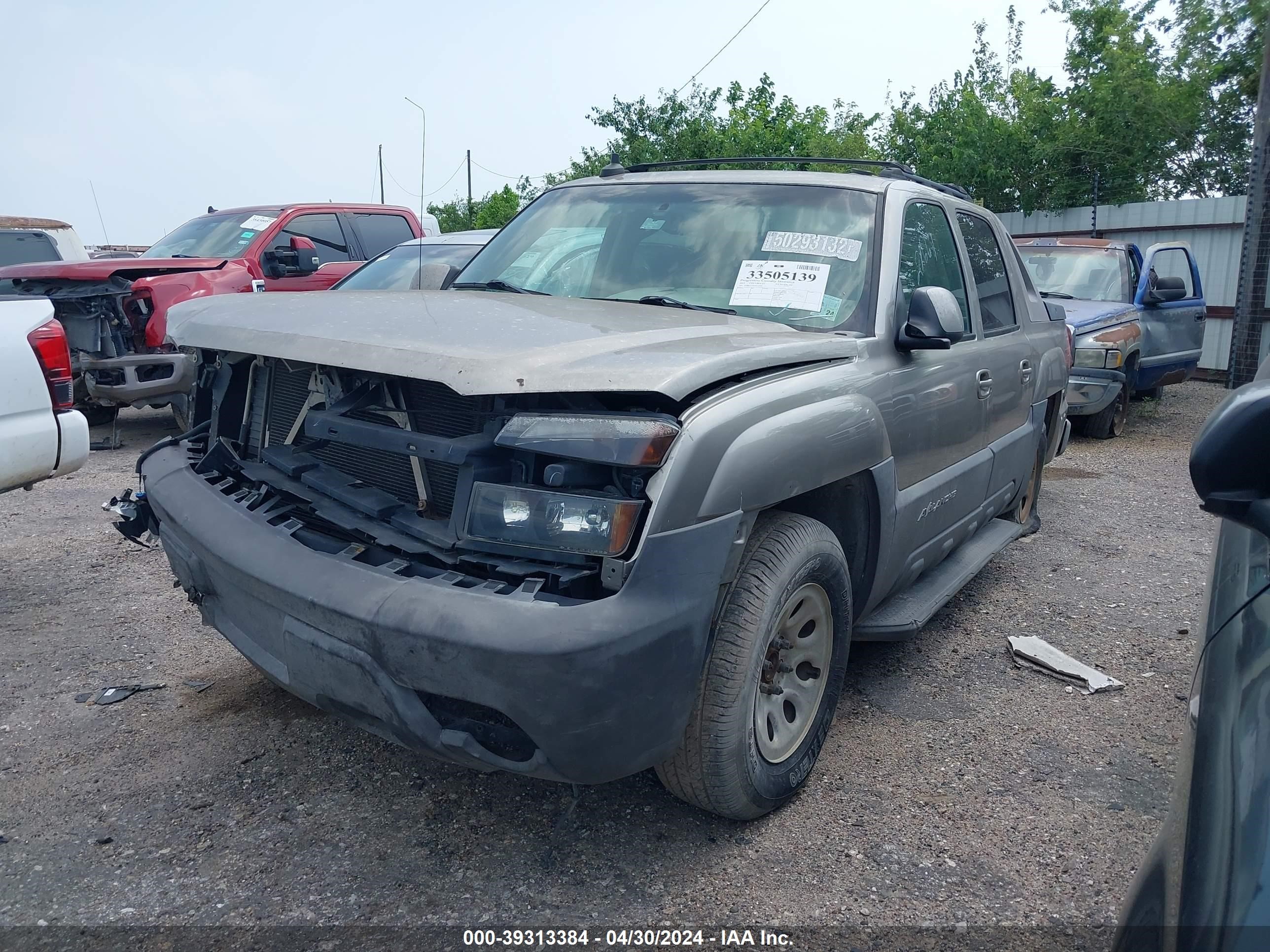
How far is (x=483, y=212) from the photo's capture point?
24781 mm

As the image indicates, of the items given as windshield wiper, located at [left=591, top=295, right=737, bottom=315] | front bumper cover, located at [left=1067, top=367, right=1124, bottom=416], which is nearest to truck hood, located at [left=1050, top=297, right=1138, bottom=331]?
front bumper cover, located at [left=1067, top=367, right=1124, bottom=416]

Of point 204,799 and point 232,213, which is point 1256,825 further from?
point 232,213

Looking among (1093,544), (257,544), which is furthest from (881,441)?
(1093,544)

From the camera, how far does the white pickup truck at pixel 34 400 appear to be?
431 cm

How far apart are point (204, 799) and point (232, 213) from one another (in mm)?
8071

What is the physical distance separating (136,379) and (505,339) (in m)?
6.35

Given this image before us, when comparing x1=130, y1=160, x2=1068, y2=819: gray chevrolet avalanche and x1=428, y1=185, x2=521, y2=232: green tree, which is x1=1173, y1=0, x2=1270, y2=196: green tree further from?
x1=130, y1=160, x2=1068, y2=819: gray chevrolet avalanche

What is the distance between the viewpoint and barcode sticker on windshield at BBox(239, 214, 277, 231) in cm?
931

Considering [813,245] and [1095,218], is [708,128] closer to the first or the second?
Result: [1095,218]

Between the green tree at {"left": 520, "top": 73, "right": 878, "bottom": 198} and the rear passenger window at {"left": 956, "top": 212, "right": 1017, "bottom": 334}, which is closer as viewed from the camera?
the rear passenger window at {"left": 956, "top": 212, "right": 1017, "bottom": 334}

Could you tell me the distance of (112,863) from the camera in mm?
2609

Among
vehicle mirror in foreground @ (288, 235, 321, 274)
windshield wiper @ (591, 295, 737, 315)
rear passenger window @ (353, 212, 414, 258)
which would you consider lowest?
windshield wiper @ (591, 295, 737, 315)

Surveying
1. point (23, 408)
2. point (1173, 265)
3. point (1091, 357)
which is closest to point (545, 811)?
point (23, 408)

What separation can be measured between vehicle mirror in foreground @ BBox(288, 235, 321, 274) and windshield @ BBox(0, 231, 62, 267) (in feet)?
14.7
